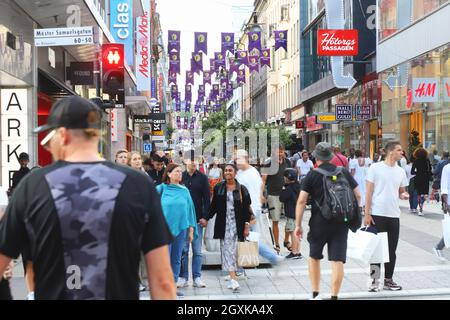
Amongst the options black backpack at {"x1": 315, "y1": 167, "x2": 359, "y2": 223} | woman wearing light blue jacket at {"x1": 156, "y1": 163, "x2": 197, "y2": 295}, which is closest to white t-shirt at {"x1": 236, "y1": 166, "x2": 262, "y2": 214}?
woman wearing light blue jacket at {"x1": 156, "y1": 163, "x2": 197, "y2": 295}

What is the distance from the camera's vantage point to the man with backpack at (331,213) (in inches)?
280

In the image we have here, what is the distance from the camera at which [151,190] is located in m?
2.88

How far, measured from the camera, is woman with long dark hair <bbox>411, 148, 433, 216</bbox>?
58.9 ft

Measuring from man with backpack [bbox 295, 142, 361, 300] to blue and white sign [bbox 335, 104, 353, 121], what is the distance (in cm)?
2788

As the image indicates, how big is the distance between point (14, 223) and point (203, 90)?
83.6m

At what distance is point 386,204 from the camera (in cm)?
848

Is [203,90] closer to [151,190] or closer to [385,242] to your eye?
[385,242]

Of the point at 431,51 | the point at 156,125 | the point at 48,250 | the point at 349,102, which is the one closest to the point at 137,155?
the point at 48,250

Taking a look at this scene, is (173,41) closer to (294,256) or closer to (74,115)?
(294,256)

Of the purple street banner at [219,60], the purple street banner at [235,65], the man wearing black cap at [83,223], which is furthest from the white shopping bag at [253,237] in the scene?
the purple street banner at [235,65]

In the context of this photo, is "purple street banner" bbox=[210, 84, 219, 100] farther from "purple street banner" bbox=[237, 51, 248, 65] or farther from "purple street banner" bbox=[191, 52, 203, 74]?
"purple street banner" bbox=[191, 52, 203, 74]

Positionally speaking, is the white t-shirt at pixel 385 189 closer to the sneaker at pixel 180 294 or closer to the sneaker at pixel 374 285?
the sneaker at pixel 374 285

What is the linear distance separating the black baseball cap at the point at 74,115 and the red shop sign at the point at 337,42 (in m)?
28.8

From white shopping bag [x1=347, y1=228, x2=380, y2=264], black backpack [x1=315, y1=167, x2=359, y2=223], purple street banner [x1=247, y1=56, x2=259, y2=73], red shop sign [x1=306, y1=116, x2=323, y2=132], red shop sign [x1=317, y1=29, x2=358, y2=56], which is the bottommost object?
white shopping bag [x1=347, y1=228, x2=380, y2=264]
